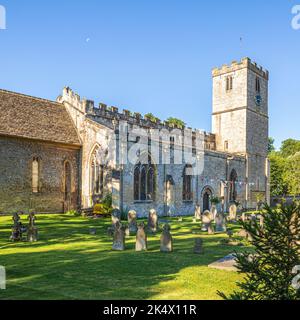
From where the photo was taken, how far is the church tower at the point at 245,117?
38.7 meters

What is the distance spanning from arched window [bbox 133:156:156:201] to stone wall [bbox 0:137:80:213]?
4.78 meters

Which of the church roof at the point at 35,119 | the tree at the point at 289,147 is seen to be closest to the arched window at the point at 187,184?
the church roof at the point at 35,119

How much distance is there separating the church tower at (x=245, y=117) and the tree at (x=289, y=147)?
31.3 meters

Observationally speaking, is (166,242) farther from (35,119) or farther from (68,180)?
(35,119)

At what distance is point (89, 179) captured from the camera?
25.9m

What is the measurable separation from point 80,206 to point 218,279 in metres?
19.3

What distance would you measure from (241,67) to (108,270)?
3479 cm

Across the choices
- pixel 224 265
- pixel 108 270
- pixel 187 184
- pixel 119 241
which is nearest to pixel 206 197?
pixel 187 184

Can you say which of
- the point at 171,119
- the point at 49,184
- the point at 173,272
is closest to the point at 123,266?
the point at 173,272

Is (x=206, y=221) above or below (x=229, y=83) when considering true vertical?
below

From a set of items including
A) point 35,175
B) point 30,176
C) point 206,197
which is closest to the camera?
point 30,176

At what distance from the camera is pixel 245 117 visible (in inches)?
1517

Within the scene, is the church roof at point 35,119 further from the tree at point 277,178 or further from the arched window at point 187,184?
the tree at point 277,178

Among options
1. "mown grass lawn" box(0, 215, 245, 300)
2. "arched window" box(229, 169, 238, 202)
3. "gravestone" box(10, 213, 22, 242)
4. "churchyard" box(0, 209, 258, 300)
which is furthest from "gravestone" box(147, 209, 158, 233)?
"arched window" box(229, 169, 238, 202)
